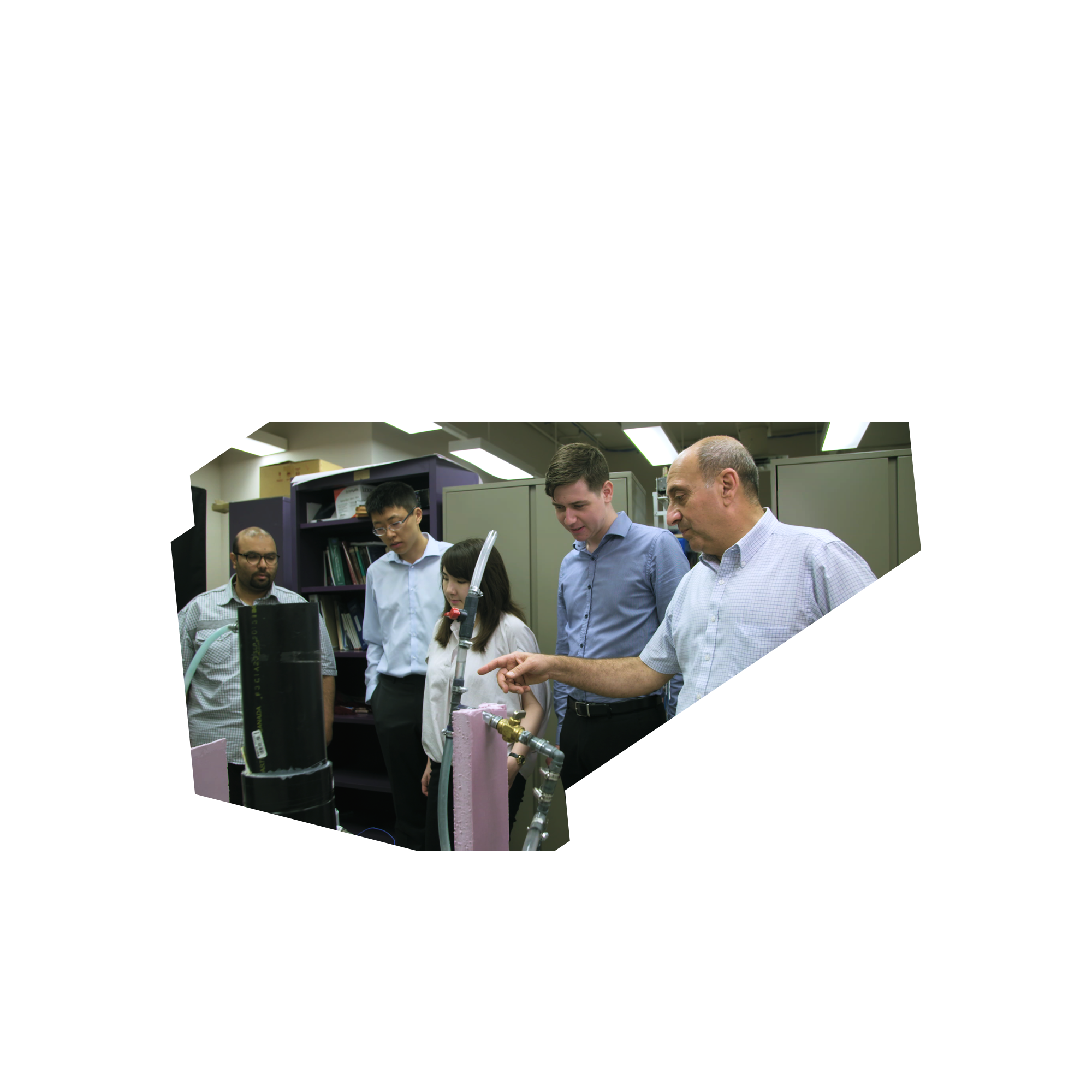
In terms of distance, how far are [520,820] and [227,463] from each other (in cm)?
134

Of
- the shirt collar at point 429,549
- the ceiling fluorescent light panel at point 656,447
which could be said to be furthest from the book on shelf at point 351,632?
the ceiling fluorescent light panel at point 656,447

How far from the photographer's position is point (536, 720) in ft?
6.34

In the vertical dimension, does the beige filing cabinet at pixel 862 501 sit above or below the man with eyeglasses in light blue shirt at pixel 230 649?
above

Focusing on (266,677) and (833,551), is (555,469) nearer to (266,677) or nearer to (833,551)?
(833,551)

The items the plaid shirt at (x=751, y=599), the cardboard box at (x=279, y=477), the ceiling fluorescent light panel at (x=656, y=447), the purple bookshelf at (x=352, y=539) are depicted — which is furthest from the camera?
the cardboard box at (x=279, y=477)

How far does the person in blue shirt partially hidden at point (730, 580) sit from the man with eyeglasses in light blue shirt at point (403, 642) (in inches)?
21.6

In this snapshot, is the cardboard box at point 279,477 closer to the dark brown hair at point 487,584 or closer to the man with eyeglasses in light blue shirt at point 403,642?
the man with eyeglasses in light blue shirt at point 403,642

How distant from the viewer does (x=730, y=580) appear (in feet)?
5.84

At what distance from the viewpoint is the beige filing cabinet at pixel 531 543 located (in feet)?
6.15

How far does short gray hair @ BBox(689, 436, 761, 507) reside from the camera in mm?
1786

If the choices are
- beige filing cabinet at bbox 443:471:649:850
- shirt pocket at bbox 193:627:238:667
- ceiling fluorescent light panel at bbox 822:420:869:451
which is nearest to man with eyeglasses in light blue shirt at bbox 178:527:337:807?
shirt pocket at bbox 193:627:238:667

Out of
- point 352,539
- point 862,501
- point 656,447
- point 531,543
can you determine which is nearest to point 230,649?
point 352,539

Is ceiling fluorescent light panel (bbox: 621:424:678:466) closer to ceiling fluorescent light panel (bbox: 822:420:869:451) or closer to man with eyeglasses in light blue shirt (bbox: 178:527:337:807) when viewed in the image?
ceiling fluorescent light panel (bbox: 822:420:869:451)

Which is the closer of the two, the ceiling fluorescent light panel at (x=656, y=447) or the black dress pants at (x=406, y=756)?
the ceiling fluorescent light panel at (x=656, y=447)
